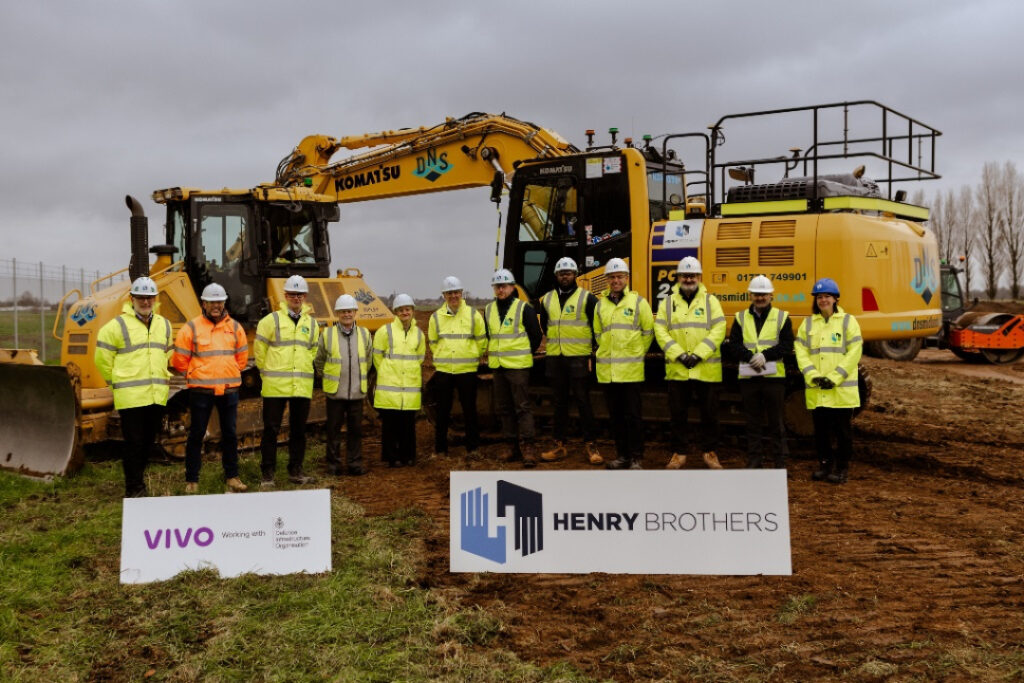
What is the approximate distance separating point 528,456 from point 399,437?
1.31 meters

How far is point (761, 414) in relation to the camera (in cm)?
796

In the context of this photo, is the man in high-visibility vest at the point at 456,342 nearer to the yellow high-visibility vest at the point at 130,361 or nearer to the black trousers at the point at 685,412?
the black trousers at the point at 685,412

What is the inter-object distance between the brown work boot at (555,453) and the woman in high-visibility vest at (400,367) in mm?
1330

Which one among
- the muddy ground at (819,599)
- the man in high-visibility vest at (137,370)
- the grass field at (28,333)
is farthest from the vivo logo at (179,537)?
the grass field at (28,333)

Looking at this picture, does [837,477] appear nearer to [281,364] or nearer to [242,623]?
[281,364]

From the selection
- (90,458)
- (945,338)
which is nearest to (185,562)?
(90,458)

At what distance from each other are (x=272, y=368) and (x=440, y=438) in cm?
207

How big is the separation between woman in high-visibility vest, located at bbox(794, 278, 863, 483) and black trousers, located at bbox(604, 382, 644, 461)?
1.49 metres

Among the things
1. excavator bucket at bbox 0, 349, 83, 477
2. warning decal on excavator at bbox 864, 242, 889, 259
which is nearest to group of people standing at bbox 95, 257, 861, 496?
warning decal on excavator at bbox 864, 242, 889, 259

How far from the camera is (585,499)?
5305 millimetres

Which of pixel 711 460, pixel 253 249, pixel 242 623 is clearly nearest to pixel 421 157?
pixel 253 249

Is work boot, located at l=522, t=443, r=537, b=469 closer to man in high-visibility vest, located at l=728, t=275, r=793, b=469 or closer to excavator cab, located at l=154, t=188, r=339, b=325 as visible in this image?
man in high-visibility vest, located at l=728, t=275, r=793, b=469

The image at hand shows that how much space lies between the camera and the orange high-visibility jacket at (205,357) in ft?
24.1

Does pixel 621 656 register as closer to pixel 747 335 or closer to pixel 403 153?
pixel 747 335
